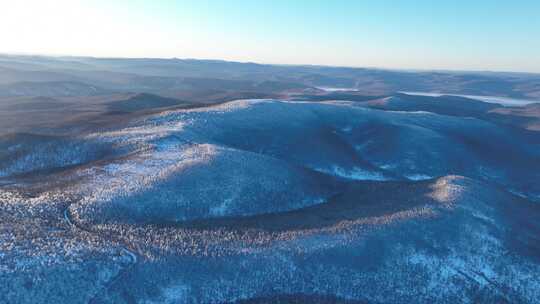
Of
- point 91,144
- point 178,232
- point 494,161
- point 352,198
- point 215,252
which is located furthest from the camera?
point 494,161

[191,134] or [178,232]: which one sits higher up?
[191,134]

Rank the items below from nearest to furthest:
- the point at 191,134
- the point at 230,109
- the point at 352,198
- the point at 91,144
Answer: the point at 352,198 → the point at 91,144 → the point at 191,134 → the point at 230,109

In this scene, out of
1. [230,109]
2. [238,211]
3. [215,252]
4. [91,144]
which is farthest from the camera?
[230,109]

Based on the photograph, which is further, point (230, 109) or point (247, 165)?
point (230, 109)

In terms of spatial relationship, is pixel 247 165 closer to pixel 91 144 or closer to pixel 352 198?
pixel 352 198

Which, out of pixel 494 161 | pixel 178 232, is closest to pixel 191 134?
pixel 178 232

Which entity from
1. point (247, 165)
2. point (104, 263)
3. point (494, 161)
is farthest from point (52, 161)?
point (494, 161)

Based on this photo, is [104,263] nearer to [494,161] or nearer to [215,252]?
[215,252]

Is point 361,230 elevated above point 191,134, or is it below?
below

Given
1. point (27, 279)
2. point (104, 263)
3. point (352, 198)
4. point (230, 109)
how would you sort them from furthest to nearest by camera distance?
point (230, 109) → point (352, 198) → point (104, 263) → point (27, 279)
